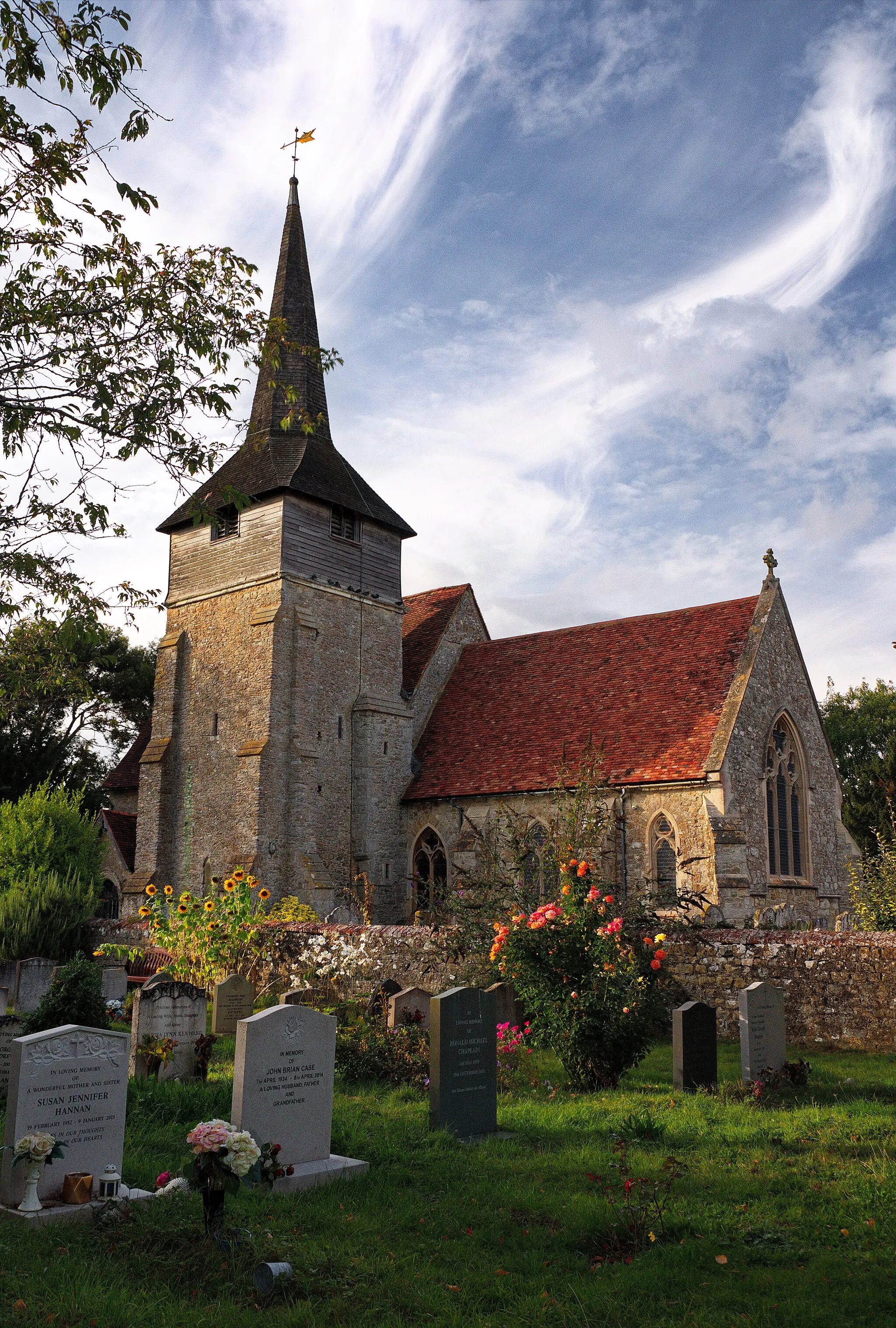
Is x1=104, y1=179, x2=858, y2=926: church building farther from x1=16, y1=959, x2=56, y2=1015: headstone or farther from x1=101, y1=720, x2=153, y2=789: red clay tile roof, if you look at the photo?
x1=16, y1=959, x2=56, y2=1015: headstone

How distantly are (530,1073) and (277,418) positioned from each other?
1835cm

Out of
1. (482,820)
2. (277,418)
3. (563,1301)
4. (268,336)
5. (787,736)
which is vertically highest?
(277,418)

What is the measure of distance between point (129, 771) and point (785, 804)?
60.7 feet

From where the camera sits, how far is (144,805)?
24391mm

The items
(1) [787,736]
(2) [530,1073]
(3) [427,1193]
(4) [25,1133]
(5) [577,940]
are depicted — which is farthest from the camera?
(1) [787,736]

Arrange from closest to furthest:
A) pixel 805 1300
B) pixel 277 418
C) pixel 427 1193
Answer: pixel 805 1300
pixel 427 1193
pixel 277 418

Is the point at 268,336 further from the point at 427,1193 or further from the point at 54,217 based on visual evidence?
the point at 427,1193

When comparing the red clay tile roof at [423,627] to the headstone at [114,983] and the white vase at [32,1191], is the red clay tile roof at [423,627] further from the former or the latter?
the white vase at [32,1191]

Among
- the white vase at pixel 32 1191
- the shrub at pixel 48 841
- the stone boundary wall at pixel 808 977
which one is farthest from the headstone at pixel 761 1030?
the shrub at pixel 48 841

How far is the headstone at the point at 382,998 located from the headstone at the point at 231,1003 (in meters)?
1.80

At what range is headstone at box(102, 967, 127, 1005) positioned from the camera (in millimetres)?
14375

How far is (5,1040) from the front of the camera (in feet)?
30.2

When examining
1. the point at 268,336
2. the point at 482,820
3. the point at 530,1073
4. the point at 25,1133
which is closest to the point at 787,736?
the point at 482,820

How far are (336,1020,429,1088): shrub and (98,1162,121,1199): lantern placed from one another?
4.27 metres
